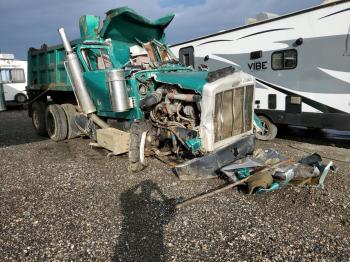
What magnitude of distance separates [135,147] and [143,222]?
7.04 feet

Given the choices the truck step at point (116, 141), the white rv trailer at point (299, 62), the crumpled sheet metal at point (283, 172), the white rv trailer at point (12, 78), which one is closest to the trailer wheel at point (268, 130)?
the white rv trailer at point (299, 62)

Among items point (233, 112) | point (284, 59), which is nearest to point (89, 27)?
point (233, 112)

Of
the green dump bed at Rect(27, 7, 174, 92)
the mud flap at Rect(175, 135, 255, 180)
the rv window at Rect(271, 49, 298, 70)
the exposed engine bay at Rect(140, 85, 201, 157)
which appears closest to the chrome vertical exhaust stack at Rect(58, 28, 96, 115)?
the green dump bed at Rect(27, 7, 174, 92)

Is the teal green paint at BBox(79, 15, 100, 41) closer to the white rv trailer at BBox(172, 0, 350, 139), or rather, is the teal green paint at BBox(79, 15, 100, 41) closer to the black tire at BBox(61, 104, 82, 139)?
the black tire at BBox(61, 104, 82, 139)

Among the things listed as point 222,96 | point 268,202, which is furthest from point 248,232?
point 222,96

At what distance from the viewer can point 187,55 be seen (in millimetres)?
10430

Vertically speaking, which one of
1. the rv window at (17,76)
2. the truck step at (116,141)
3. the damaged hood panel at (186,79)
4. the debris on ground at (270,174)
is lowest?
the debris on ground at (270,174)

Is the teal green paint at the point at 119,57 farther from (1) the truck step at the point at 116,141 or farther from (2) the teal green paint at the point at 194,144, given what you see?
(2) the teal green paint at the point at 194,144

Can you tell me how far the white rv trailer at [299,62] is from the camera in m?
6.78

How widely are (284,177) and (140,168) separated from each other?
7.97 feet

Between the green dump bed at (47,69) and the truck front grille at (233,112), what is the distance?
376 cm

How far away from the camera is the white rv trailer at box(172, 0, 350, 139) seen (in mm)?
Result: 6781

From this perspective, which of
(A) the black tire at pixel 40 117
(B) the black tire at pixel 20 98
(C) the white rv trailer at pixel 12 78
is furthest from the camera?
(B) the black tire at pixel 20 98

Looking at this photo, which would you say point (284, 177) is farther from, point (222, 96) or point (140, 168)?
point (140, 168)
